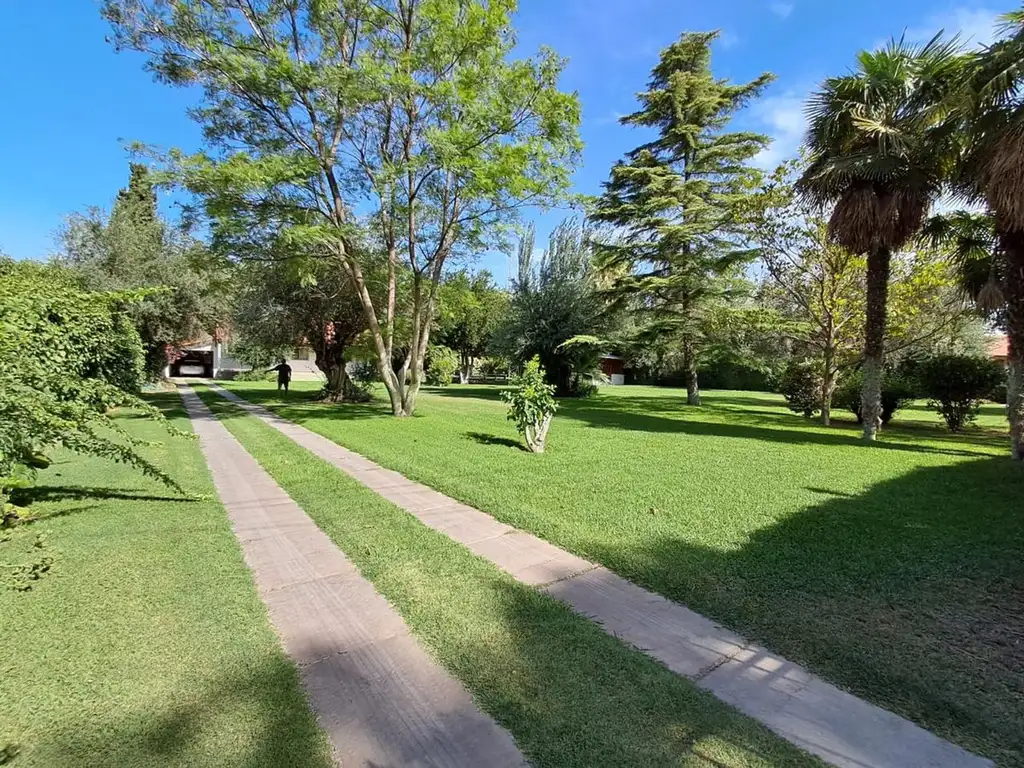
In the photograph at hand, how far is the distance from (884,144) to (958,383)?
7.29m

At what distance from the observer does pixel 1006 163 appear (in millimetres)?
6402

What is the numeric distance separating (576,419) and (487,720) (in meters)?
11.5

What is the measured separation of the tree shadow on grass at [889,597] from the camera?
2.22 meters

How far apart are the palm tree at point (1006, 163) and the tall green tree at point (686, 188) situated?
962 cm

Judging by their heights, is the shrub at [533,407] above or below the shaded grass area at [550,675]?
above

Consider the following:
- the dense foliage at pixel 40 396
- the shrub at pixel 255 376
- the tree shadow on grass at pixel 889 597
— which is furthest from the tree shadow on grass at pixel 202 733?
the shrub at pixel 255 376

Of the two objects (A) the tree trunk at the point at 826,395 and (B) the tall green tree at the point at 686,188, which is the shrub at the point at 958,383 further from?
(B) the tall green tree at the point at 686,188

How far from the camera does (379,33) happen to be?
12.7 metres

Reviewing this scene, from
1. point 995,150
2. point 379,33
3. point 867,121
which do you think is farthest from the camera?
point 379,33

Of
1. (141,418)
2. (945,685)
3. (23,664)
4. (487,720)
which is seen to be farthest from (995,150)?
(141,418)

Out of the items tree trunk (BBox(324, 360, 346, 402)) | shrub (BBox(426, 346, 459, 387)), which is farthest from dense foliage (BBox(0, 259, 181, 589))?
shrub (BBox(426, 346, 459, 387))

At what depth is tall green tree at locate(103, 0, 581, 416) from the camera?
1080 centimetres

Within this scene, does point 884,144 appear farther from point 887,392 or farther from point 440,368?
point 440,368

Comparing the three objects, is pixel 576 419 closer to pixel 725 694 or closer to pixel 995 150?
pixel 995 150
